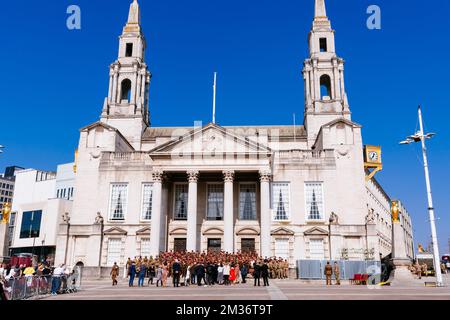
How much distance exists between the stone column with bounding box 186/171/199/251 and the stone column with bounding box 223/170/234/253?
2.59m

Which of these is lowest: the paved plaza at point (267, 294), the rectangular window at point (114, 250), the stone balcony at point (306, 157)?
the paved plaza at point (267, 294)

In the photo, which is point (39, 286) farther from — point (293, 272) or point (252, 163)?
point (252, 163)

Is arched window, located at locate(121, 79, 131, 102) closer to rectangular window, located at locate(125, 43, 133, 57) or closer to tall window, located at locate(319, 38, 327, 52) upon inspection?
rectangular window, located at locate(125, 43, 133, 57)

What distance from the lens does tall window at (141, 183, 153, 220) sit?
Result: 39466mm

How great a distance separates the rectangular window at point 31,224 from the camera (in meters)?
81.4

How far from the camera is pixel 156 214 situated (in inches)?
1422

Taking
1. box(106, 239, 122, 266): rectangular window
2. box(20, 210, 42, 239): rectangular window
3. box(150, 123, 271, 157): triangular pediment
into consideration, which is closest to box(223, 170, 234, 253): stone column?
box(150, 123, 271, 157): triangular pediment

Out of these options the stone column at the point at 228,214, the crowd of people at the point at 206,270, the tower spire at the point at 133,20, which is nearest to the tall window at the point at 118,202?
the stone column at the point at 228,214

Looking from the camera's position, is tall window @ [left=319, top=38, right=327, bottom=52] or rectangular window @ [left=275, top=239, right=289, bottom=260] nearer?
rectangular window @ [left=275, top=239, right=289, bottom=260]

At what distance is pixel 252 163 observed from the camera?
36875 mm

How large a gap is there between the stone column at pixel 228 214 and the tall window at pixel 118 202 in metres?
10.7

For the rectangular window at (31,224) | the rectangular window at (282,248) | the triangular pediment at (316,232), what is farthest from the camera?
the rectangular window at (31,224)

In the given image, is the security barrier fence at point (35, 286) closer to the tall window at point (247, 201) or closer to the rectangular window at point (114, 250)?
the rectangular window at point (114, 250)
